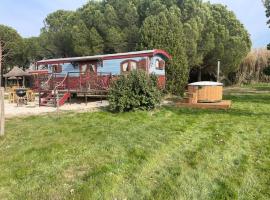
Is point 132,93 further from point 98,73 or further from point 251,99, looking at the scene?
point 251,99

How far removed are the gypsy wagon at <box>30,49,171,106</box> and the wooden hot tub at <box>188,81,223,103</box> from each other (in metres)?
2.95

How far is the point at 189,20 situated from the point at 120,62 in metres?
8.97

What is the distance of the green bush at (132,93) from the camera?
33.0 feet

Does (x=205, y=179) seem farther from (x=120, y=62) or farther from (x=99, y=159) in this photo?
(x=120, y=62)

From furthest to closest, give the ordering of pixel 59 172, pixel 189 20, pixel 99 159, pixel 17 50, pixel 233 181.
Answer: pixel 17 50 < pixel 189 20 < pixel 99 159 < pixel 59 172 < pixel 233 181

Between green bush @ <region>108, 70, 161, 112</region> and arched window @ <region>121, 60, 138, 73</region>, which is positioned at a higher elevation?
arched window @ <region>121, 60, 138, 73</region>

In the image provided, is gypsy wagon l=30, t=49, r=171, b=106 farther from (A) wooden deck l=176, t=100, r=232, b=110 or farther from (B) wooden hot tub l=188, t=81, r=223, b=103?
(A) wooden deck l=176, t=100, r=232, b=110

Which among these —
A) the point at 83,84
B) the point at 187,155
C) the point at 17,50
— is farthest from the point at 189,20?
the point at 17,50

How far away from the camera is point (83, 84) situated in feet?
51.4

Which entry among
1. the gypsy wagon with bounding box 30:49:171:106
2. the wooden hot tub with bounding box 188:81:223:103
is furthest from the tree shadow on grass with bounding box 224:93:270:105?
the gypsy wagon with bounding box 30:49:171:106

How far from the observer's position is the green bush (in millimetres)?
10070

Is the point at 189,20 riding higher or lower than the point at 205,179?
higher

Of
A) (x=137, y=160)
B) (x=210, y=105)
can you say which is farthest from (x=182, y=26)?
(x=137, y=160)

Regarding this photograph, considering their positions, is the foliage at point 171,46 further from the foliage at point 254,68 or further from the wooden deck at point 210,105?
the foliage at point 254,68
